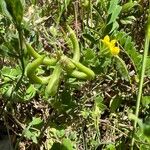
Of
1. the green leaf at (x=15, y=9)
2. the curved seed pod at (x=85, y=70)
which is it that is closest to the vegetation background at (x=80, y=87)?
the curved seed pod at (x=85, y=70)

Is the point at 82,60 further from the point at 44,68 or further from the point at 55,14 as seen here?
the point at 55,14

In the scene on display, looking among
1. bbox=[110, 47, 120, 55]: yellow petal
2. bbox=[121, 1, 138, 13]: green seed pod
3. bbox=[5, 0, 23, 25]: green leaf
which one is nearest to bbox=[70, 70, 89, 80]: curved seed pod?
bbox=[110, 47, 120, 55]: yellow petal

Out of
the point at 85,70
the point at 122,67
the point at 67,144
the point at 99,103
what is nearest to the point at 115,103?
the point at 99,103

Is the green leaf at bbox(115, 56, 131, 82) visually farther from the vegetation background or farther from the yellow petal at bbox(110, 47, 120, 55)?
the yellow petal at bbox(110, 47, 120, 55)

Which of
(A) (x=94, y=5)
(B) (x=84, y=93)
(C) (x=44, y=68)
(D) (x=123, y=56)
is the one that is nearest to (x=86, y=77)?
(C) (x=44, y=68)

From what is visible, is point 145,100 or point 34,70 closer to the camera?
point 34,70

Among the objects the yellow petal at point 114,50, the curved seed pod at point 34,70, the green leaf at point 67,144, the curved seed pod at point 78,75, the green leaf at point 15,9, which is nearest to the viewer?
the green leaf at point 15,9

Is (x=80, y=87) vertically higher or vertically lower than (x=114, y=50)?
lower

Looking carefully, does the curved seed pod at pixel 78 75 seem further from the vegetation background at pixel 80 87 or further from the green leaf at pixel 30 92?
the green leaf at pixel 30 92

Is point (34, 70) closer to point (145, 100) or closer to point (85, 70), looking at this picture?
point (85, 70)
